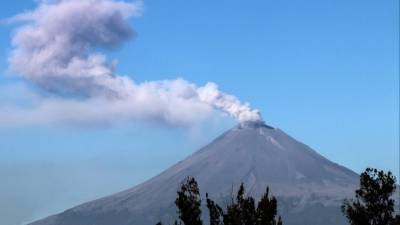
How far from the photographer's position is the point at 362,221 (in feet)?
147

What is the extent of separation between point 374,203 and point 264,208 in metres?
7.63

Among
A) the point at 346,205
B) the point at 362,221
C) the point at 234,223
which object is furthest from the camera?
the point at 346,205

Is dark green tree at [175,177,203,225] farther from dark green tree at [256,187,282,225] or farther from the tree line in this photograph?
dark green tree at [256,187,282,225]

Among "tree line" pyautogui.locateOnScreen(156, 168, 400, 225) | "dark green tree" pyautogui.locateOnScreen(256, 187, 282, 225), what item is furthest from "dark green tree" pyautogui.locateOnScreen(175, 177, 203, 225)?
"dark green tree" pyautogui.locateOnScreen(256, 187, 282, 225)

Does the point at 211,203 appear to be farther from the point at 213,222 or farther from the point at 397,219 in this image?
the point at 397,219

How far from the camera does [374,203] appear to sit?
45344 mm

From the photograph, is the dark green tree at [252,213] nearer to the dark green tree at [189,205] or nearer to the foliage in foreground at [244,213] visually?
the foliage in foreground at [244,213]

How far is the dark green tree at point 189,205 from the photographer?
147 feet

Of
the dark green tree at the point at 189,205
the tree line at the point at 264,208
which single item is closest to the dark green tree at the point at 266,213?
the tree line at the point at 264,208

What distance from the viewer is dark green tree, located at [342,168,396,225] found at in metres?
44.8

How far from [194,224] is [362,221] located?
10403 mm

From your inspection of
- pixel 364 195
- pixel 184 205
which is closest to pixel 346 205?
pixel 364 195

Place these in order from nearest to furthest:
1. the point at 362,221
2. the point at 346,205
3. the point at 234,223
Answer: the point at 234,223 < the point at 362,221 < the point at 346,205

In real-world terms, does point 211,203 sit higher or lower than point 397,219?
higher
